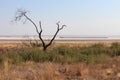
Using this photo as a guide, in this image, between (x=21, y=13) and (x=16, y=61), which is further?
(x=21, y=13)

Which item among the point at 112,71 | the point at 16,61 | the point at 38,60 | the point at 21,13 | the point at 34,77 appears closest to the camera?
the point at 34,77

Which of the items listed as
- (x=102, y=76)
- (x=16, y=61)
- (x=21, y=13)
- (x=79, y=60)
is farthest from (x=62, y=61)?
(x=21, y=13)

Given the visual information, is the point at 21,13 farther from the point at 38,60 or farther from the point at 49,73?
the point at 49,73

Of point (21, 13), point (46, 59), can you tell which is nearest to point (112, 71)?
point (46, 59)

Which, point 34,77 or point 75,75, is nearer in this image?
point 34,77

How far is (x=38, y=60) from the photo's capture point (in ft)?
72.1

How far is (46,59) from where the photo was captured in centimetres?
2206

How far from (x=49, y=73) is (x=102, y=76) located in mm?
2192

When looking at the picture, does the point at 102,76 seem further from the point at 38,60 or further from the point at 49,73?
the point at 38,60

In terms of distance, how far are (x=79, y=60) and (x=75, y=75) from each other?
677 centimetres

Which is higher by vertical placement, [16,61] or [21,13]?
[21,13]

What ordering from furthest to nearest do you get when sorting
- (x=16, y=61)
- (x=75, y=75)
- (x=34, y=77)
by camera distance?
(x=16, y=61)
(x=75, y=75)
(x=34, y=77)

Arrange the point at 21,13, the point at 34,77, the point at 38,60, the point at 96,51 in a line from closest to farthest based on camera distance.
Answer: the point at 34,77, the point at 38,60, the point at 96,51, the point at 21,13

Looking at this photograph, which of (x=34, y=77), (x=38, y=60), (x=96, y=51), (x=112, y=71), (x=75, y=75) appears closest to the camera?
(x=34, y=77)
